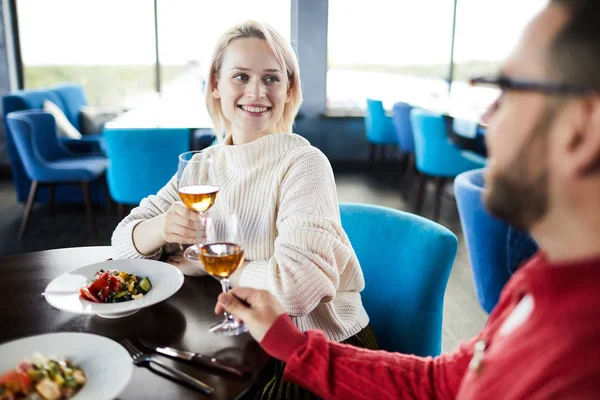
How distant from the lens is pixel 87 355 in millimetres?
906

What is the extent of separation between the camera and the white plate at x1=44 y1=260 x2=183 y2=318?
1.07 meters

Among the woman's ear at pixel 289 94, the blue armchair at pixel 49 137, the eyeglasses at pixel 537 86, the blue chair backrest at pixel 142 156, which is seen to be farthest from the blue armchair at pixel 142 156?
the eyeglasses at pixel 537 86

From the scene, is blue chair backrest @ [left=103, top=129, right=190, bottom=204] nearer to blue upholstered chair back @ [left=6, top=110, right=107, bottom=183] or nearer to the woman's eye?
blue upholstered chair back @ [left=6, top=110, right=107, bottom=183]

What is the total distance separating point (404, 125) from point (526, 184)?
4846mm

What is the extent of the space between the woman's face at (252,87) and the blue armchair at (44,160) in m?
2.95

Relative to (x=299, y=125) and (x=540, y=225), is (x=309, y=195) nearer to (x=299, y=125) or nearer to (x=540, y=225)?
(x=540, y=225)

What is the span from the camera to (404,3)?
23.1 ft

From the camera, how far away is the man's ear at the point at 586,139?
568 millimetres

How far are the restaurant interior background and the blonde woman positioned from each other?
12.4 feet

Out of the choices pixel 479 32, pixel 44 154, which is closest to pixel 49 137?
pixel 44 154

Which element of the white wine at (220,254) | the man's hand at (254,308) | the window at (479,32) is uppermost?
the window at (479,32)

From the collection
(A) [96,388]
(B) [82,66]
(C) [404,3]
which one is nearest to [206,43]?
(B) [82,66]

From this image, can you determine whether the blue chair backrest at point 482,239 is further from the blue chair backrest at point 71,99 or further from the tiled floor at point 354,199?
the blue chair backrest at point 71,99

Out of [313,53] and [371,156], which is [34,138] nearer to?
[313,53]
